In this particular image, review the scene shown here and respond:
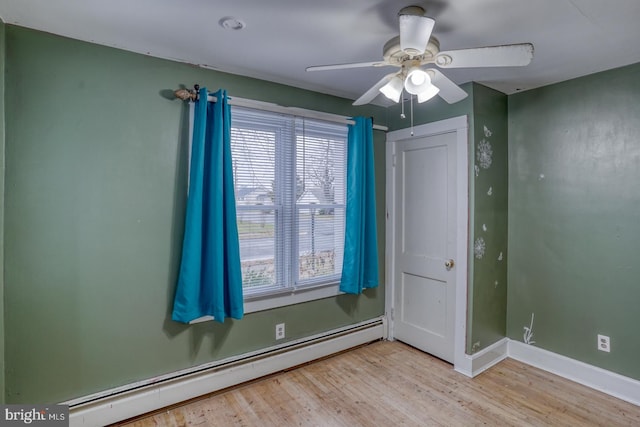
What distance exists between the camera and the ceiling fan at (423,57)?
4.56 ft

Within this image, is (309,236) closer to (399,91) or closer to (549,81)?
(399,91)

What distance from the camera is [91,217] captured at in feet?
6.63

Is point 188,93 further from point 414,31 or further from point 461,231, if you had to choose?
point 461,231

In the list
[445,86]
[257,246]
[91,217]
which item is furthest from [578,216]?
[91,217]

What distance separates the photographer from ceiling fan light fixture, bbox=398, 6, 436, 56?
4.30 ft

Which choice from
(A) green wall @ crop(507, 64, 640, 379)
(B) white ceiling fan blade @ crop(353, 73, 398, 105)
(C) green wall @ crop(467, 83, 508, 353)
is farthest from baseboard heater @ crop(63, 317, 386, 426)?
(B) white ceiling fan blade @ crop(353, 73, 398, 105)

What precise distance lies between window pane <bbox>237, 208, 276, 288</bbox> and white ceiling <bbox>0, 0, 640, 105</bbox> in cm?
110

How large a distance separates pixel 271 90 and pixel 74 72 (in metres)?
1.27

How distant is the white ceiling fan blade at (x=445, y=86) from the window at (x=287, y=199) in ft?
3.83

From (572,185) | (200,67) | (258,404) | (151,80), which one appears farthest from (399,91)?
(258,404)

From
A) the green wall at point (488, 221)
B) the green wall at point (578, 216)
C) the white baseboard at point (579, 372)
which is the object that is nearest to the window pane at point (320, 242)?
the green wall at point (488, 221)

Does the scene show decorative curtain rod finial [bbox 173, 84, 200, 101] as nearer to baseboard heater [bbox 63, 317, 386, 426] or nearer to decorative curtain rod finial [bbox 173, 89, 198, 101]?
decorative curtain rod finial [bbox 173, 89, 198, 101]

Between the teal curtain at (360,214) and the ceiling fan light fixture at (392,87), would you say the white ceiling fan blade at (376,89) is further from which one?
the teal curtain at (360,214)

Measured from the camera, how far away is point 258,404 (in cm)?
229
